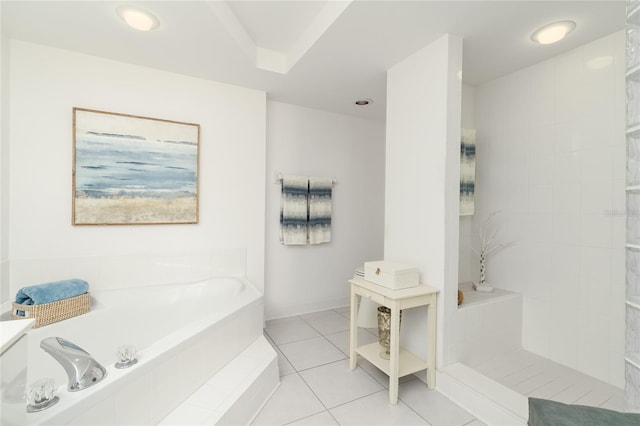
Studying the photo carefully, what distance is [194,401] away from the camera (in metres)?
1.48

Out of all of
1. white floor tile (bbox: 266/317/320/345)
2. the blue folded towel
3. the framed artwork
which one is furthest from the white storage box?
the blue folded towel

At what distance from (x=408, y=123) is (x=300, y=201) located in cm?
143

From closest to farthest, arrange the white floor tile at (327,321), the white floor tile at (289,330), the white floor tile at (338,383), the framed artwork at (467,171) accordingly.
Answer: the white floor tile at (338,383) < the framed artwork at (467,171) < the white floor tile at (289,330) < the white floor tile at (327,321)

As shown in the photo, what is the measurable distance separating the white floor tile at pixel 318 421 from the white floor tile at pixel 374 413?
3cm

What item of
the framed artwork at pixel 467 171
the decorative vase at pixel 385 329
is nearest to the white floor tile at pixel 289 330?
the decorative vase at pixel 385 329

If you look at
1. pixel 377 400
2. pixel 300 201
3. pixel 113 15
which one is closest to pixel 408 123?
pixel 300 201

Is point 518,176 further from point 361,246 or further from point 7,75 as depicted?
point 7,75

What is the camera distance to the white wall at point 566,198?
1.96 m

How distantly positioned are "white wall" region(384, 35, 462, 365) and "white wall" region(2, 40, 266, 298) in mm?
1327

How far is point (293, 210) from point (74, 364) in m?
2.25

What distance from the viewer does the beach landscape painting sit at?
7.40 feet

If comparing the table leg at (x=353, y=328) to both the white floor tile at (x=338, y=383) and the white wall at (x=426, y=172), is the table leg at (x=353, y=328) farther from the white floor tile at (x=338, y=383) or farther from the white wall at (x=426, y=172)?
the white wall at (x=426, y=172)

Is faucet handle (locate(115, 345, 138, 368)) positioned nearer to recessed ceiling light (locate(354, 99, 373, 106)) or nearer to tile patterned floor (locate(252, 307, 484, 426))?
tile patterned floor (locate(252, 307, 484, 426))

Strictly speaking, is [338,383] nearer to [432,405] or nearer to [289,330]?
[432,405]
